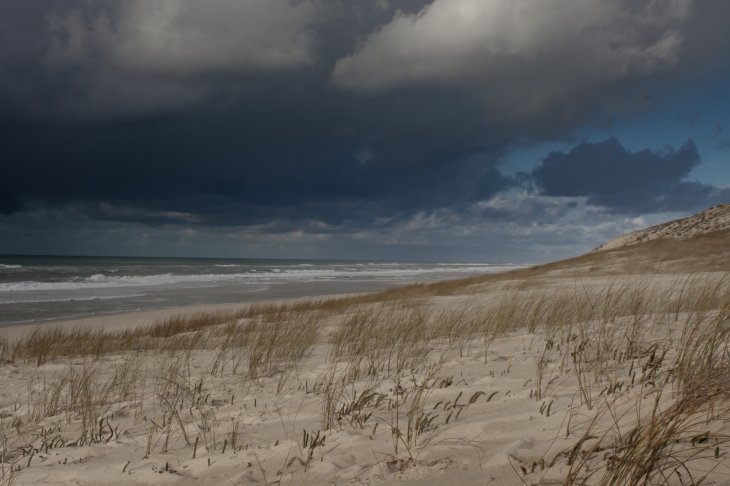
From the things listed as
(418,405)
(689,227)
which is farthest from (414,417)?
(689,227)

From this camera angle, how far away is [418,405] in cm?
348

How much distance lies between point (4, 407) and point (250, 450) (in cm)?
396

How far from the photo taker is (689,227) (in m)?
34.3

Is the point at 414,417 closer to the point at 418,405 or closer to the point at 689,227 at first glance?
the point at 418,405

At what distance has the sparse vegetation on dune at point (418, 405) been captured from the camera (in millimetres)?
2500

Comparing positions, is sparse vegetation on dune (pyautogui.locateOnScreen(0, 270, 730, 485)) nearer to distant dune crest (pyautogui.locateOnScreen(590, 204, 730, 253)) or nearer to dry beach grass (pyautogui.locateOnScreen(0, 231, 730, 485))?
dry beach grass (pyautogui.locateOnScreen(0, 231, 730, 485))

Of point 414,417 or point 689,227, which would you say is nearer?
point 414,417

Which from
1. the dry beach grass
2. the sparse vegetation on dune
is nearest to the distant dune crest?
the sparse vegetation on dune

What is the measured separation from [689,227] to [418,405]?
39.6 metres

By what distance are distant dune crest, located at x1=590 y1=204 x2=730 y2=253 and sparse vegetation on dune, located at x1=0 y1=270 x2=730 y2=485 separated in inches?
1223

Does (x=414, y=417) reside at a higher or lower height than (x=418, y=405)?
lower

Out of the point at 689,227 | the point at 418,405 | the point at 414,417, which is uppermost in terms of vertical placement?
the point at 689,227

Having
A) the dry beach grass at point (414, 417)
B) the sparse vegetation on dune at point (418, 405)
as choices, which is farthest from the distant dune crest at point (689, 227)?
the dry beach grass at point (414, 417)

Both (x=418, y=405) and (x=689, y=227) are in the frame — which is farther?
(x=689, y=227)
